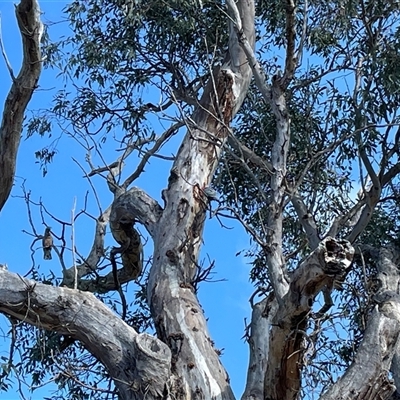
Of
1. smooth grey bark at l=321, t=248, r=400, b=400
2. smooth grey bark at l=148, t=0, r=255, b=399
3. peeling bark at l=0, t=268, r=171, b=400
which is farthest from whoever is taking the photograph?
smooth grey bark at l=148, t=0, r=255, b=399

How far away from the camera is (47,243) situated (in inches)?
188

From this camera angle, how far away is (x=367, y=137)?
5840 mm

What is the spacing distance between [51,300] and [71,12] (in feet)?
14.1

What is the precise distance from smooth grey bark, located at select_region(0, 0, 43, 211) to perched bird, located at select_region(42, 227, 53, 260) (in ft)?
1.58

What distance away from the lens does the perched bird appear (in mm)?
4732

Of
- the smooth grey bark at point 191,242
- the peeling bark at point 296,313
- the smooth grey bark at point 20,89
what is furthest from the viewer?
the smooth grey bark at point 20,89

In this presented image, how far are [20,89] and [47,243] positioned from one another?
1044 millimetres

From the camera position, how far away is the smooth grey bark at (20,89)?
4.07 m

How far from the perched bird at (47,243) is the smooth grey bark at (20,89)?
0.48 m

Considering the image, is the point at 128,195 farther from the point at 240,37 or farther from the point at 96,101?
the point at 96,101

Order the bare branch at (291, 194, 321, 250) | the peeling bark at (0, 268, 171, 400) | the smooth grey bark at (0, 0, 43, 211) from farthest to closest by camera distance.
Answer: the bare branch at (291, 194, 321, 250) → the smooth grey bark at (0, 0, 43, 211) → the peeling bark at (0, 268, 171, 400)

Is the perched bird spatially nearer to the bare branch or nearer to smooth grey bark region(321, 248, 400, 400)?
the bare branch

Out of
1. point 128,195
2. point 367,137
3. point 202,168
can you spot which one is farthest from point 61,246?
point 367,137

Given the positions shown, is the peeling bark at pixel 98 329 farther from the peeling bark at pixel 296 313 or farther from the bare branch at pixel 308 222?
the bare branch at pixel 308 222
